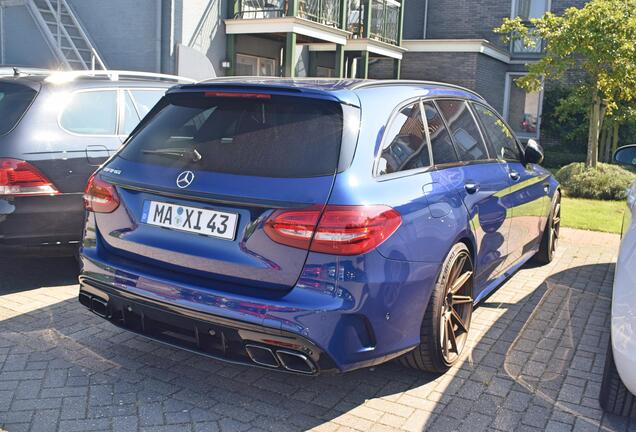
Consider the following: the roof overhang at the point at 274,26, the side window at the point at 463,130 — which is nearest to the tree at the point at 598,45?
the roof overhang at the point at 274,26

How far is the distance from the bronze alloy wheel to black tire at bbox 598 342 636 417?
85 centimetres

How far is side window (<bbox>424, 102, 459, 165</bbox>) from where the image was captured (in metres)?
3.92

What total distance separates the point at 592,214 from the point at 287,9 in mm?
7776

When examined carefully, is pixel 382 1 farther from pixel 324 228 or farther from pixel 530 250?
pixel 324 228

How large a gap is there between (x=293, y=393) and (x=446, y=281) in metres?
1.04

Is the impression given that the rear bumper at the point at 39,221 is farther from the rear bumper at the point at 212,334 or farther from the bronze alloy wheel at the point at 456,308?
the bronze alloy wheel at the point at 456,308

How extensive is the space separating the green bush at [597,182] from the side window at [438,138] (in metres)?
8.83

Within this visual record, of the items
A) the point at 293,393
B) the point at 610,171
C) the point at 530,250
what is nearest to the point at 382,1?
the point at 610,171

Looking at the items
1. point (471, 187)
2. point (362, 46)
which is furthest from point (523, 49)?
point (471, 187)

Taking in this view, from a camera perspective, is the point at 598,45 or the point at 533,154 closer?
the point at 533,154

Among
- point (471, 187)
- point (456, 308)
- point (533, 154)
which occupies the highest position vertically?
point (533, 154)

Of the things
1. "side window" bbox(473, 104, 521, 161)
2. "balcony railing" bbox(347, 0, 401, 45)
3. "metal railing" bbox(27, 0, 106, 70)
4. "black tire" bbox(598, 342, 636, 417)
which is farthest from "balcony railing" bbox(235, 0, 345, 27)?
"black tire" bbox(598, 342, 636, 417)

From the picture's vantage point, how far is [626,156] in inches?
184

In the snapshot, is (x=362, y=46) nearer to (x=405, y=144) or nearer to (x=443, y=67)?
(x=443, y=67)
